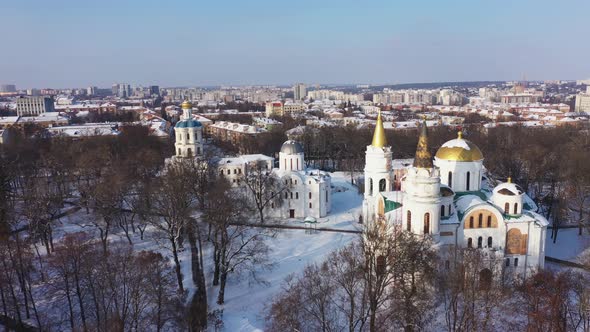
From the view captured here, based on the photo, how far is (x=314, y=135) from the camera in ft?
209

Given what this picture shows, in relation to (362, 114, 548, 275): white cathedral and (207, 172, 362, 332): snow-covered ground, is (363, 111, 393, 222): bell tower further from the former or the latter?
(362, 114, 548, 275): white cathedral

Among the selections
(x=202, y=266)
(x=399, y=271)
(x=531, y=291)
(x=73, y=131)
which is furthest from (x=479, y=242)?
(x=73, y=131)

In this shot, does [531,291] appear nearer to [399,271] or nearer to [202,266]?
[399,271]

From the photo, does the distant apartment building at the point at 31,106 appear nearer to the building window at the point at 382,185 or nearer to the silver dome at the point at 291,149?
the silver dome at the point at 291,149

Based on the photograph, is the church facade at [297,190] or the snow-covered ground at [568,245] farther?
the church facade at [297,190]

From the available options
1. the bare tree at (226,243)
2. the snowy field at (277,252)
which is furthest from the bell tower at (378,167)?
the bare tree at (226,243)

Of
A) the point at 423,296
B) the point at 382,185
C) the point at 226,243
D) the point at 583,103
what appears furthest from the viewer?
the point at 583,103

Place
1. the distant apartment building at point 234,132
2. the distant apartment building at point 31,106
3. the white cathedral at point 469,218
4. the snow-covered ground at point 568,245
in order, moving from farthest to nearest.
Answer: the distant apartment building at point 31,106 < the distant apartment building at point 234,132 < the snow-covered ground at point 568,245 < the white cathedral at point 469,218

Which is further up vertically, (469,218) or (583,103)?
(583,103)

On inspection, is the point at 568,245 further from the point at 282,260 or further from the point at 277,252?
the point at 277,252

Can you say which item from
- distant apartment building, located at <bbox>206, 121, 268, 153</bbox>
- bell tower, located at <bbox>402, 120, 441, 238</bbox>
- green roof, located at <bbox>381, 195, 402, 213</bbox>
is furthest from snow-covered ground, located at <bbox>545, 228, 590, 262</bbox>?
distant apartment building, located at <bbox>206, 121, 268, 153</bbox>

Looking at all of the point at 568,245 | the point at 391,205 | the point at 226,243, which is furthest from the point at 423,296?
the point at 568,245

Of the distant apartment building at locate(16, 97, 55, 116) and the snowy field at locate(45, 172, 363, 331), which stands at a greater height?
the distant apartment building at locate(16, 97, 55, 116)

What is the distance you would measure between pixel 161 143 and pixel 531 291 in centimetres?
5152
